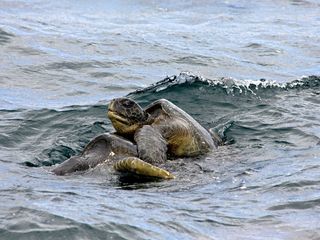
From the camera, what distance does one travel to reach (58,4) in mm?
22469

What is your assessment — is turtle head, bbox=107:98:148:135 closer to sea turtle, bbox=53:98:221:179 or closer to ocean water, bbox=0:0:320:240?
sea turtle, bbox=53:98:221:179

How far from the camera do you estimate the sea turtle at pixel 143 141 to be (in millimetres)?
7588

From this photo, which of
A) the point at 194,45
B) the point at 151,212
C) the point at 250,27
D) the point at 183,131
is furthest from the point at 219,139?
the point at 250,27

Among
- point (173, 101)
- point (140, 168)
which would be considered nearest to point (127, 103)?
point (140, 168)

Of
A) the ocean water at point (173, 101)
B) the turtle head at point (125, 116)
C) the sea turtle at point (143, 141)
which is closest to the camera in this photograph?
the ocean water at point (173, 101)

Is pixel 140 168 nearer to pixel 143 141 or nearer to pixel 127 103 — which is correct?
pixel 143 141

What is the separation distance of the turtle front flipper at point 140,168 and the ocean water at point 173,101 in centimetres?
9

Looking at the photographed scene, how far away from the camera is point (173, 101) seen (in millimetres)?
11188

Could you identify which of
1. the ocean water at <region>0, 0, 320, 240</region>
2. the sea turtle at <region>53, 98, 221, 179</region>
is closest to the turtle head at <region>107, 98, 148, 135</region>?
the sea turtle at <region>53, 98, 221, 179</region>

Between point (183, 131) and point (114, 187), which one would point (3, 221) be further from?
point (183, 131)

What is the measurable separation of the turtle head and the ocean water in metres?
0.59

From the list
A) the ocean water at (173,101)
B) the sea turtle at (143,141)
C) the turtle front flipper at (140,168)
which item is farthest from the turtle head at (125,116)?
the turtle front flipper at (140,168)

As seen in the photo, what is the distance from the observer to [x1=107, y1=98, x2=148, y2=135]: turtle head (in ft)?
27.2

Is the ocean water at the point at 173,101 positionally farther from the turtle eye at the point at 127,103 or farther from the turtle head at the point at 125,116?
the turtle eye at the point at 127,103
